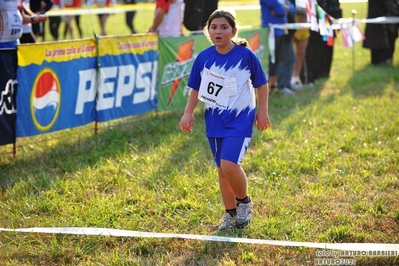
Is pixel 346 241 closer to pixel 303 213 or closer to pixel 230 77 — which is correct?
pixel 303 213

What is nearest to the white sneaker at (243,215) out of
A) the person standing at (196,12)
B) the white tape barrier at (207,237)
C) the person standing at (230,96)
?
the person standing at (230,96)

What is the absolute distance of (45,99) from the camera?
7.29 meters

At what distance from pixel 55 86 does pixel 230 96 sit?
10.3 feet

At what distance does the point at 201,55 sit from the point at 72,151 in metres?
2.77

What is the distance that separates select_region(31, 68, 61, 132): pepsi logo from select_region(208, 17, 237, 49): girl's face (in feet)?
9.74

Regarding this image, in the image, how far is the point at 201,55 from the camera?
5.05m

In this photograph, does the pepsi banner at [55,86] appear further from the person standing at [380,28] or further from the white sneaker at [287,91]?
the person standing at [380,28]

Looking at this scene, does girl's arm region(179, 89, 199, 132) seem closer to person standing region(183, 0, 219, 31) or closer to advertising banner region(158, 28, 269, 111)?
advertising banner region(158, 28, 269, 111)

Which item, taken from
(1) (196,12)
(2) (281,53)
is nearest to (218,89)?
(1) (196,12)

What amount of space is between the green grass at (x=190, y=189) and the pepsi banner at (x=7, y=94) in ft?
0.94

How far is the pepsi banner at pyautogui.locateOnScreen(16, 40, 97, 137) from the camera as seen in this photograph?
278 inches

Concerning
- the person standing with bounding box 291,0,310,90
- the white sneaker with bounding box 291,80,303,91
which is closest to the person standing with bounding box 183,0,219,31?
the person standing with bounding box 291,0,310,90

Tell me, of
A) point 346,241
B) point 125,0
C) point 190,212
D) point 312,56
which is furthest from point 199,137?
point 125,0

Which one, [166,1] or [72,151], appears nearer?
[72,151]
